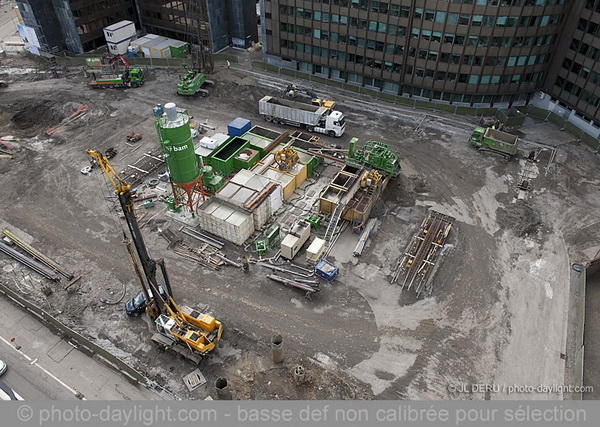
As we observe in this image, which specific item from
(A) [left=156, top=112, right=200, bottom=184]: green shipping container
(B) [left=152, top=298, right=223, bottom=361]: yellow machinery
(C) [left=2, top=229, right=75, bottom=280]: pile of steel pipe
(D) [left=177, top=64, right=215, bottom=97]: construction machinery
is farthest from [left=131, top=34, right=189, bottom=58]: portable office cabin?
(B) [left=152, top=298, right=223, bottom=361]: yellow machinery

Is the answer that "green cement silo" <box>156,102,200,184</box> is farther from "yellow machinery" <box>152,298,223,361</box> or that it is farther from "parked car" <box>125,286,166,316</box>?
"yellow machinery" <box>152,298,223,361</box>

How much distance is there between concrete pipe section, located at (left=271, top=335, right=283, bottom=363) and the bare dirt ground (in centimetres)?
79

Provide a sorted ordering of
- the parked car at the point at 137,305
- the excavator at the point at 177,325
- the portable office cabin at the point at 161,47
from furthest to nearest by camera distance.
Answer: the portable office cabin at the point at 161,47 → the parked car at the point at 137,305 → the excavator at the point at 177,325

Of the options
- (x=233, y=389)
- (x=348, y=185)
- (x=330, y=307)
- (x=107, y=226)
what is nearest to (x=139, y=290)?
(x=107, y=226)

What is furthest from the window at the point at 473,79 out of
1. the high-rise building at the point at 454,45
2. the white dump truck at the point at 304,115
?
the white dump truck at the point at 304,115

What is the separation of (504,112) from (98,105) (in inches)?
2252

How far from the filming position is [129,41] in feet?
250

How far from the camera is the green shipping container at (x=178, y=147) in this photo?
37.3 metres

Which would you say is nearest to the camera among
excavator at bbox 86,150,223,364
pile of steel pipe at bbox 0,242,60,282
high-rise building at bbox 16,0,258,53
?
excavator at bbox 86,150,223,364

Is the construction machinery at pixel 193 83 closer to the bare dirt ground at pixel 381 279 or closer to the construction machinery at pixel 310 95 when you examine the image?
the bare dirt ground at pixel 381 279

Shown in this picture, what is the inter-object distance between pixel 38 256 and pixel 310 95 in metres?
38.8

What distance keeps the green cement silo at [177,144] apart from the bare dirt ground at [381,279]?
5942mm

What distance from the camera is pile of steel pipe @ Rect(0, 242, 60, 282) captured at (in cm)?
3818

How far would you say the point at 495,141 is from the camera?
2040 inches
